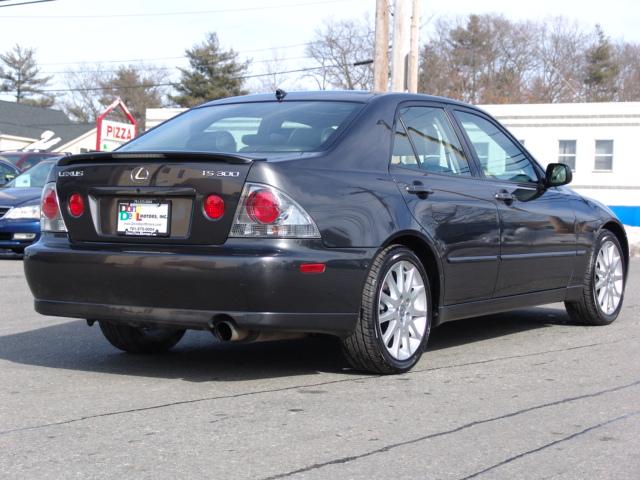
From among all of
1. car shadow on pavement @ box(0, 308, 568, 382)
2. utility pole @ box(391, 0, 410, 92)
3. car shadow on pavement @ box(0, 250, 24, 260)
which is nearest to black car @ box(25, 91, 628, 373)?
car shadow on pavement @ box(0, 308, 568, 382)

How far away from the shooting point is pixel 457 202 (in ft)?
20.2

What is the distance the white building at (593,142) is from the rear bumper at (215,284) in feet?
91.1

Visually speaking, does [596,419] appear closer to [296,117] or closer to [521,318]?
[296,117]

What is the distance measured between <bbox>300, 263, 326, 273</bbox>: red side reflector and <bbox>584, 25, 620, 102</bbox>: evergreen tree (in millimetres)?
68525

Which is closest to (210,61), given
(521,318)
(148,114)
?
(148,114)

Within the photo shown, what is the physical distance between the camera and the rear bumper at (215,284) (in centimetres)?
501

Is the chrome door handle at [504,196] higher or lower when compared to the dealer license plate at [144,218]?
higher

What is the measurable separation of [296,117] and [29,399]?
2187 mm

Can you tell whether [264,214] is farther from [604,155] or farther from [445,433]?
[604,155]

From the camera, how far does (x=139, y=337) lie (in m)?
6.34

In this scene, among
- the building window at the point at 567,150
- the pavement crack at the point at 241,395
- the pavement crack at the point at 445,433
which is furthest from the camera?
the building window at the point at 567,150

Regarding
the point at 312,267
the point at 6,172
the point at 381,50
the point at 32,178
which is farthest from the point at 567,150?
the point at 312,267

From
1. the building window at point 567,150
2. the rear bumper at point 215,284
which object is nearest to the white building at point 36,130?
the building window at point 567,150

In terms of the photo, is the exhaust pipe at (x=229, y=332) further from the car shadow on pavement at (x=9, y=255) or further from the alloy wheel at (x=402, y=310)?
the car shadow on pavement at (x=9, y=255)
